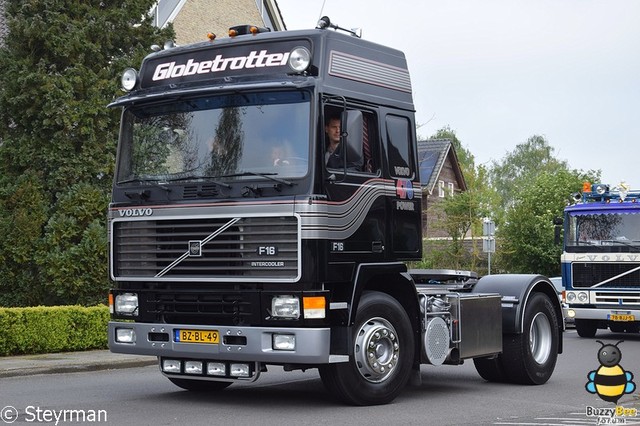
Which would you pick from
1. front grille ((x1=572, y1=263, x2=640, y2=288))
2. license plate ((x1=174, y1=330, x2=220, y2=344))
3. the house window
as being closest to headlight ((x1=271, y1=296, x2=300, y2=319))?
license plate ((x1=174, y1=330, x2=220, y2=344))

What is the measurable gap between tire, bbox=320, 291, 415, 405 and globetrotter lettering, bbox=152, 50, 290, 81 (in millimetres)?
2577

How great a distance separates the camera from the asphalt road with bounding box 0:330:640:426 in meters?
10.5

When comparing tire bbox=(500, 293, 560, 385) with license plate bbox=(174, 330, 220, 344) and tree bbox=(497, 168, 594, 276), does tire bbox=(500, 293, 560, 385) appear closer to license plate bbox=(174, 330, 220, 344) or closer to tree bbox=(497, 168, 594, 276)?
license plate bbox=(174, 330, 220, 344)

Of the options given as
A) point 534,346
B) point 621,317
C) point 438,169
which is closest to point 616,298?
point 621,317

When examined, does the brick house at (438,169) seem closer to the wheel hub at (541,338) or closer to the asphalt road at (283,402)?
the wheel hub at (541,338)

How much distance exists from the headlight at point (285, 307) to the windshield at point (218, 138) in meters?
1.20

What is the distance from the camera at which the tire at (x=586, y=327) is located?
24.1 meters

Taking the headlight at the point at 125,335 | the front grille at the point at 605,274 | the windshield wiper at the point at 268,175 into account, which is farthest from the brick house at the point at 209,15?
the windshield wiper at the point at 268,175

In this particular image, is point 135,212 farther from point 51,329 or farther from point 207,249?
point 51,329

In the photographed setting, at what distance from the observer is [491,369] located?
14.1 m

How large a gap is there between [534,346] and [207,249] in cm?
507

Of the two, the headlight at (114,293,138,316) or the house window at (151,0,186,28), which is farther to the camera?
the house window at (151,0,186,28)

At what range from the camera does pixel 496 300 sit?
13305 mm

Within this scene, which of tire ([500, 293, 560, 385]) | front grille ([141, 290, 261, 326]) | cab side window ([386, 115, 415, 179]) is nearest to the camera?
front grille ([141, 290, 261, 326])
